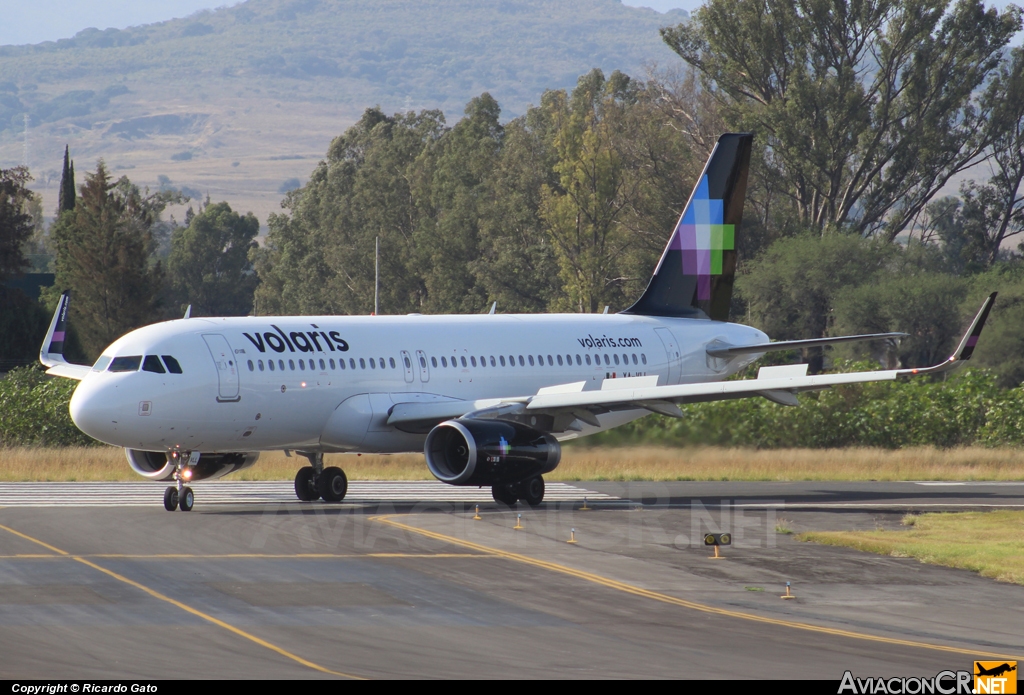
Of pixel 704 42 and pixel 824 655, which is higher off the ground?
pixel 704 42

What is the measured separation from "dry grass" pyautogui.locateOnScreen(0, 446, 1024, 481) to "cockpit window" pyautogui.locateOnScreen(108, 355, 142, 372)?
11.4 metres

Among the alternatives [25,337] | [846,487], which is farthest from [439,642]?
[25,337]

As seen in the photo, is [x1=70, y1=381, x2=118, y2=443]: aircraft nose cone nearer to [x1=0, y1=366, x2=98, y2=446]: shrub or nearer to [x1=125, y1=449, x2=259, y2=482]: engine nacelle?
[x1=125, y1=449, x2=259, y2=482]: engine nacelle

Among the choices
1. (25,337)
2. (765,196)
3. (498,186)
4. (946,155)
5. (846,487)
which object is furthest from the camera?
(498,186)

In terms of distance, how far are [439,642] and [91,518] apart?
49.3 feet

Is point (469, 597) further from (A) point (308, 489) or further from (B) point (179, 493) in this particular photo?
(A) point (308, 489)

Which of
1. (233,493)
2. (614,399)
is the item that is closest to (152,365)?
(233,493)

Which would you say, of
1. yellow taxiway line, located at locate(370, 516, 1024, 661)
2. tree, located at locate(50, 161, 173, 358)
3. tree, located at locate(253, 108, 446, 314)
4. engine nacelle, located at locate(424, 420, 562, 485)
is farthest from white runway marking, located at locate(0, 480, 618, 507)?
tree, located at locate(253, 108, 446, 314)

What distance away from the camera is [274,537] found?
83.2ft

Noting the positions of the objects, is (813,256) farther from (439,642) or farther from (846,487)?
(439,642)

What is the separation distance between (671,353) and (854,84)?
45732mm

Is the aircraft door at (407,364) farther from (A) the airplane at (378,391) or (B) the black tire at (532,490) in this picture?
(B) the black tire at (532,490)

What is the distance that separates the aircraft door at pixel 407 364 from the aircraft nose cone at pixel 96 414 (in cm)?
718

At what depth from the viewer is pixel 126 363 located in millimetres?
28219
